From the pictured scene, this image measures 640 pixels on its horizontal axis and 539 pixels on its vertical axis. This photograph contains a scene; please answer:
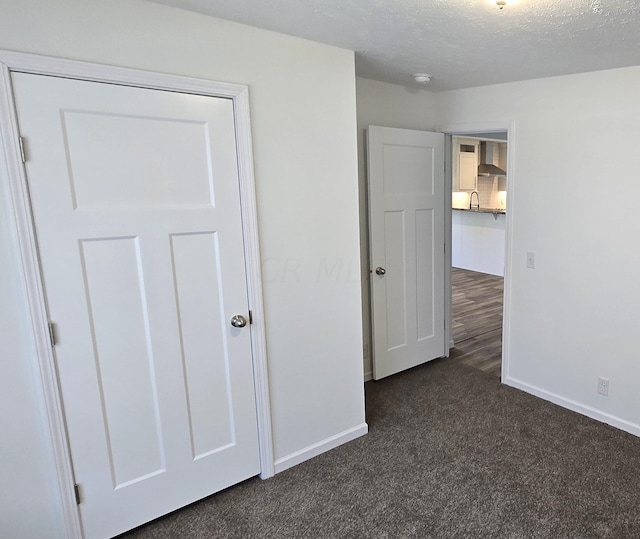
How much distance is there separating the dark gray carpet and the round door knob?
0.90 meters

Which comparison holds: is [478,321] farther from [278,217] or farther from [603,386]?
[278,217]

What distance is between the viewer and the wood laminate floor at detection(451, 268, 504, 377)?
389 cm

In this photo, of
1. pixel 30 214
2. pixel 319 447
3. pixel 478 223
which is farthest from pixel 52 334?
pixel 478 223

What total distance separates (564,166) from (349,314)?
70.0 inches

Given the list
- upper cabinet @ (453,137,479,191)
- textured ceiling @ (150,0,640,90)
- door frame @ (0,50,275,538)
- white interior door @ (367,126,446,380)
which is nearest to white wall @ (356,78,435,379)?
white interior door @ (367,126,446,380)

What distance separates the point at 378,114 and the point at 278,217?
1497 millimetres

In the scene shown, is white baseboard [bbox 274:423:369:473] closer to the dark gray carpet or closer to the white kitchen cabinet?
the dark gray carpet

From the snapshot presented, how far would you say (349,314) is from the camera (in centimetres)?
254

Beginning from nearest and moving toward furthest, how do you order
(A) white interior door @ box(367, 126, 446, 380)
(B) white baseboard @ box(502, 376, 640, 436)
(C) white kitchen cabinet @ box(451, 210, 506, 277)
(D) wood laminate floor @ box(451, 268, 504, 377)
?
1. (B) white baseboard @ box(502, 376, 640, 436)
2. (A) white interior door @ box(367, 126, 446, 380)
3. (D) wood laminate floor @ box(451, 268, 504, 377)
4. (C) white kitchen cabinet @ box(451, 210, 506, 277)

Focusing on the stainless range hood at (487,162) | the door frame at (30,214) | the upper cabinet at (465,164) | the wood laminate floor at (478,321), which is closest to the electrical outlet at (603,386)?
the wood laminate floor at (478,321)

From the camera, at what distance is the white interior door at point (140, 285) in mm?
1646

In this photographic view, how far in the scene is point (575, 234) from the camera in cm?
280

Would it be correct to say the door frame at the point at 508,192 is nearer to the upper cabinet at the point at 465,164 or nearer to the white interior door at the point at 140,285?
the white interior door at the point at 140,285

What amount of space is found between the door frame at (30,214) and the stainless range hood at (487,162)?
6.92 metres
